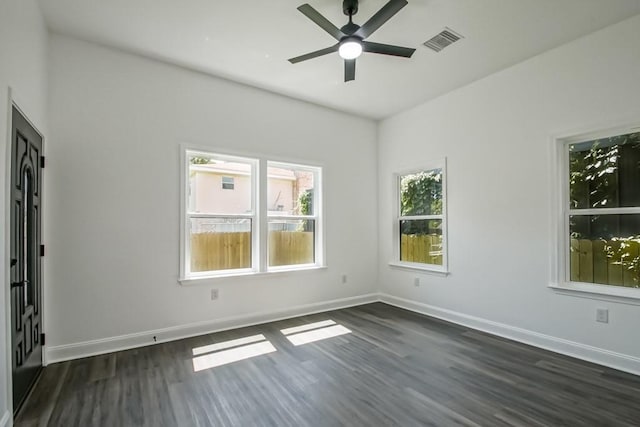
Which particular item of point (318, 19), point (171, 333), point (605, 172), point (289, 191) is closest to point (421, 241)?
point (289, 191)

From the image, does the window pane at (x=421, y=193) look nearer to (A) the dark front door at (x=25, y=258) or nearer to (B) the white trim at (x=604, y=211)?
(B) the white trim at (x=604, y=211)

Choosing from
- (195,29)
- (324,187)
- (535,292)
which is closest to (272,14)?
(195,29)

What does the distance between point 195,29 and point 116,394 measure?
3192 millimetres

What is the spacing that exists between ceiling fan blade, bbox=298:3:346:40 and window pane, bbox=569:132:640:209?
106 inches

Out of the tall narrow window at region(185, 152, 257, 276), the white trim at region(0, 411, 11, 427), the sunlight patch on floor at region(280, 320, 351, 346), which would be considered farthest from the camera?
the tall narrow window at region(185, 152, 257, 276)

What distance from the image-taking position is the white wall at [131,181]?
3.08 meters

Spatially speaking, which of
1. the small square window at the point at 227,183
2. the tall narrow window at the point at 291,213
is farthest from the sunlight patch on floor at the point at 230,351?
the small square window at the point at 227,183

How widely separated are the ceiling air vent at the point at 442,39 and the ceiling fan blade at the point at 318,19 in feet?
3.45

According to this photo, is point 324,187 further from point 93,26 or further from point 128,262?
point 93,26

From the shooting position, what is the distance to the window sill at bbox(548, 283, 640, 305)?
2809mm

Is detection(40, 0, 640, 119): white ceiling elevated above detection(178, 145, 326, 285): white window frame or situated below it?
above

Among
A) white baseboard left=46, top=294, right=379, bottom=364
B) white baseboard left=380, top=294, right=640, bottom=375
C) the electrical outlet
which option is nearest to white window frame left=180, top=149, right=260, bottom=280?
white baseboard left=46, top=294, right=379, bottom=364

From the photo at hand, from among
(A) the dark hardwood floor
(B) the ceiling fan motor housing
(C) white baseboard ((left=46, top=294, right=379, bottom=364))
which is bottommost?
(A) the dark hardwood floor

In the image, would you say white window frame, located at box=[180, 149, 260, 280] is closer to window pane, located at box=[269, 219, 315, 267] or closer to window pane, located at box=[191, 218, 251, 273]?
window pane, located at box=[191, 218, 251, 273]
